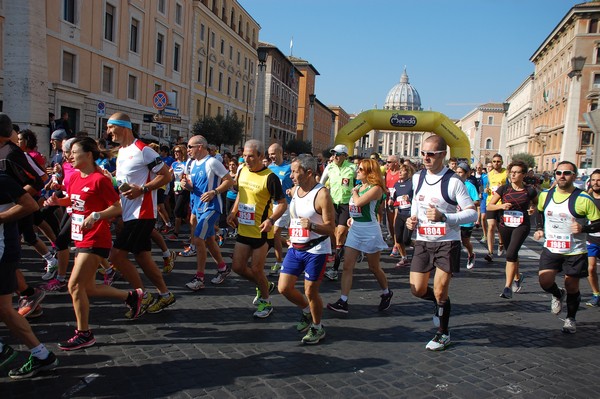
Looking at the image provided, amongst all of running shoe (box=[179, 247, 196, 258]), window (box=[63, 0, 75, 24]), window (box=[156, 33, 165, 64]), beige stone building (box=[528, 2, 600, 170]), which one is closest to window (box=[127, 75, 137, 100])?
window (box=[156, 33, 165, 64])

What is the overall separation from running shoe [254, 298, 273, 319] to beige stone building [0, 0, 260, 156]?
973 centimetres

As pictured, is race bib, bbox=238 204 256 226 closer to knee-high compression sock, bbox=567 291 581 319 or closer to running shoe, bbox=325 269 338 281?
running shoe, bbox=325 269 338 281

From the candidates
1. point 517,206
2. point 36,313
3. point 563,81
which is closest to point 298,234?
point 36,313

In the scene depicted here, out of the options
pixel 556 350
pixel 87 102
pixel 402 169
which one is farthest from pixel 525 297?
pixel 87 102

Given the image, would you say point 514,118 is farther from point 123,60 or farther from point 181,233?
point 181,233

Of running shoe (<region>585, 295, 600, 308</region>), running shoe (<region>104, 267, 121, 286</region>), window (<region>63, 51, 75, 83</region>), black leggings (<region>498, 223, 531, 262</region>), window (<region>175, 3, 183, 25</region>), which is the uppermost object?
window (<region>175, 3, 183, 25</region>)

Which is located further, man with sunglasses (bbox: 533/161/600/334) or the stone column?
the stone column

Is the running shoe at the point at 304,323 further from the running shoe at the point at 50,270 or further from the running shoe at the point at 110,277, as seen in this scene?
the running shoe at the point at 50,270

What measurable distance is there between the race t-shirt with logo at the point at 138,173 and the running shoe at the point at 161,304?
947 mm

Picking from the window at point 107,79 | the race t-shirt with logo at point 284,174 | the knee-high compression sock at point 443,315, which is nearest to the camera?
the knee-high compression sock at point 443,315

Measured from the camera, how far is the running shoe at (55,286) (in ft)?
20.0

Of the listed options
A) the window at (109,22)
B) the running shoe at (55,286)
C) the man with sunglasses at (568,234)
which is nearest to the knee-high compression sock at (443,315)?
the man with sunglasses at (568,234)

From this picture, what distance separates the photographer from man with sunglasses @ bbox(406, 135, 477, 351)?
4777 millimetres

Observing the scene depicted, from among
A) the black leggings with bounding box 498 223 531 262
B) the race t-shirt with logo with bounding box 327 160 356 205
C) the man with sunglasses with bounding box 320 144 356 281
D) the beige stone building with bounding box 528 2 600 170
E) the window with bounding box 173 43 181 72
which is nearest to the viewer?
the black leggings with bounding box 498 223 531 262
